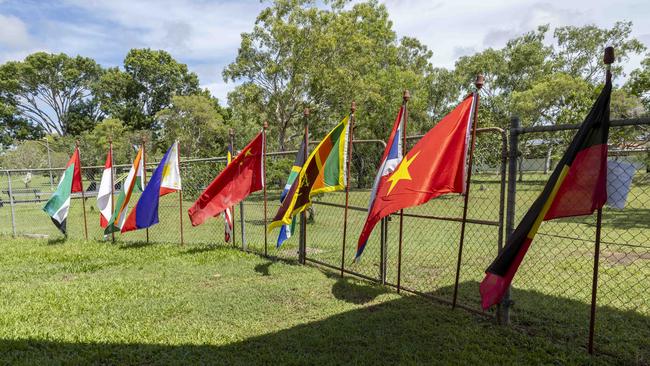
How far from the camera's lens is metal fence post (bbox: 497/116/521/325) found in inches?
161

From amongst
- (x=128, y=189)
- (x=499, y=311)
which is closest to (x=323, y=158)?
(x=499, y=311)

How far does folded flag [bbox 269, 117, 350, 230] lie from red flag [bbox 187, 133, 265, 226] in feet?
4.59

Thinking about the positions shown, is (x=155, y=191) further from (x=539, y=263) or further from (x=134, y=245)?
(x=539, y=263)

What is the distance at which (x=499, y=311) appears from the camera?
4.16 metres

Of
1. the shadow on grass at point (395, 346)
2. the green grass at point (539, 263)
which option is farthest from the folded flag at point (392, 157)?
the green grass at point (539, 263)

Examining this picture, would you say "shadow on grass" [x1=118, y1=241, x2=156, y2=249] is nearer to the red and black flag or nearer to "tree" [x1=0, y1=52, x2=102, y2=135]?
the red and black flag

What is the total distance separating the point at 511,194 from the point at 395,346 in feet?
5.99

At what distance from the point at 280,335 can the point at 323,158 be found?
2.40 m

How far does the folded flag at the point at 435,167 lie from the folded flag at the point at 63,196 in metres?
7.89

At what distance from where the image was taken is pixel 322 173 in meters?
5.57

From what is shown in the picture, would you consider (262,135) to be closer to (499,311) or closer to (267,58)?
(499,311)

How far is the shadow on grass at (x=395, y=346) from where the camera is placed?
3.54 m

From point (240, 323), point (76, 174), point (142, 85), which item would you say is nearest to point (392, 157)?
point (240, 323)

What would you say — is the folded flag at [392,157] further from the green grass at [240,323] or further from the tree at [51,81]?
the tree at [51,81]
